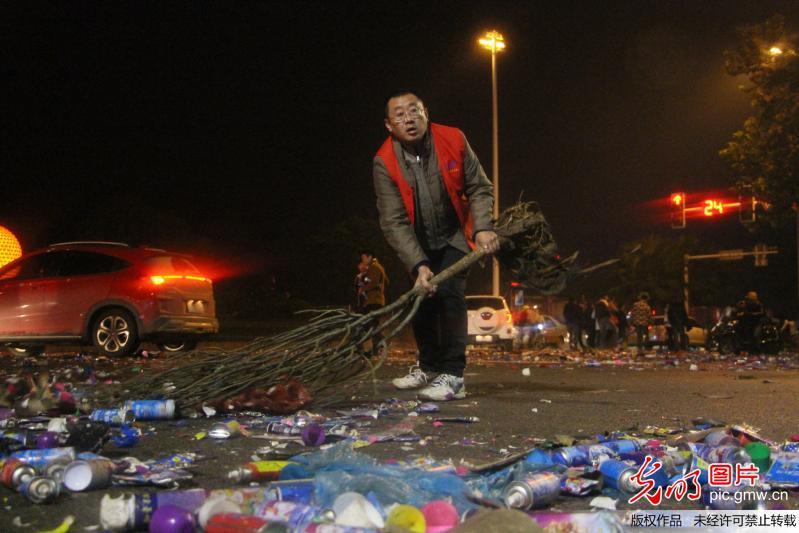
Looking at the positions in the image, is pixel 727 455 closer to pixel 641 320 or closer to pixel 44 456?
pixel 44 456

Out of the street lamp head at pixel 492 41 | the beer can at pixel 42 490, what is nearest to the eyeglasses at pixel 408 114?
the beer can at pixel 42 490

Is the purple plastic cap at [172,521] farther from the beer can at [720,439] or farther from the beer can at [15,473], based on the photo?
the beer can at [720,439]

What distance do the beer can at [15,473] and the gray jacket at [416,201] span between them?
3021 millimetres

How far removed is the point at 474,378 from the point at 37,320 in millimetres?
6932

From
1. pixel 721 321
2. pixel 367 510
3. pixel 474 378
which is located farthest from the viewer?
pixel 721 321

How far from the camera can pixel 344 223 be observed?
2085 inches

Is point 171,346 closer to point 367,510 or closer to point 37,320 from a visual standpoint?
point 37,320

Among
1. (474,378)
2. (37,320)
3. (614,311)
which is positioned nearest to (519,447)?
(474,378)

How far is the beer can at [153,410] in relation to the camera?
14.1 feet

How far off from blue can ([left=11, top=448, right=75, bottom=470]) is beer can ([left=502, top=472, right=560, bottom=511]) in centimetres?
158

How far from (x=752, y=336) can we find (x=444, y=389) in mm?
13691

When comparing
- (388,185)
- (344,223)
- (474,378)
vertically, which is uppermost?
(344,223)

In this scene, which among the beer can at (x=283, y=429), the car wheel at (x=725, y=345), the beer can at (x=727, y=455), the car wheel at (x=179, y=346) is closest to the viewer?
the beer can at (x=727, y=455)

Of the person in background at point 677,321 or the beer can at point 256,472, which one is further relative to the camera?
the person in background at point 677,321
